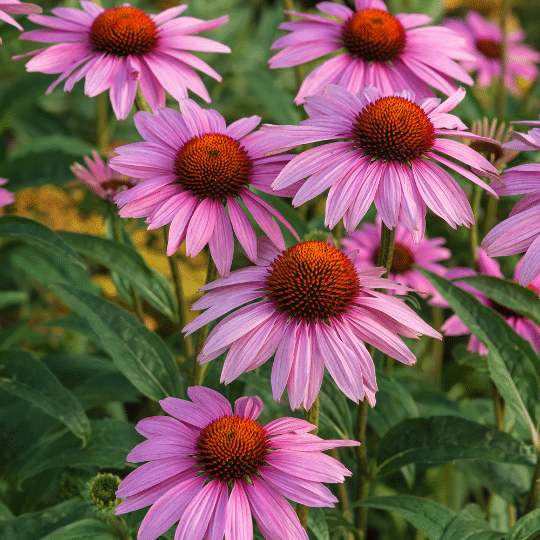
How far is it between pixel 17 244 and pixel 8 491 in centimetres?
63

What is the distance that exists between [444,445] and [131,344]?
575 millimetres

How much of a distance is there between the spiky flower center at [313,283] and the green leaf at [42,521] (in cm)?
52

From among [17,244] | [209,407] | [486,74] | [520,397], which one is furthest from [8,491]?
[486,74]

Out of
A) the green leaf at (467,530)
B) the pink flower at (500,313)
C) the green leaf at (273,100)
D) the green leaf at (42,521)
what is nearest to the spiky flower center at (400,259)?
the pink flower at (500,313)

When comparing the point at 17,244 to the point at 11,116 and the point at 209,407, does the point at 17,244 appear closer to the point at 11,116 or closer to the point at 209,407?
the point at 11,116

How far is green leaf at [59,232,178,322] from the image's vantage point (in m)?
1.25

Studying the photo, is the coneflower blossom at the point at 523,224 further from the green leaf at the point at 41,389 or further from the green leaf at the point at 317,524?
the green leaf at the point at 41,389

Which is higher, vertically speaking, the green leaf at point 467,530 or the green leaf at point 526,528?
the green leaf at point 526,528

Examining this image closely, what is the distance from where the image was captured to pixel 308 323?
0.84 metres

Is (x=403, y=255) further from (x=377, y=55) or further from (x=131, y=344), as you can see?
(x=131, y=344)

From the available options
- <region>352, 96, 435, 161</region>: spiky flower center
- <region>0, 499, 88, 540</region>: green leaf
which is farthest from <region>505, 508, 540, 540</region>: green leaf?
<region>0, 499, 88, 540</region>: green leaf

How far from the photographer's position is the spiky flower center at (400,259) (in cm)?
161

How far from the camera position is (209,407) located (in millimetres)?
864

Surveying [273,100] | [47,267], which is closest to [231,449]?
[47,267]
